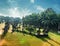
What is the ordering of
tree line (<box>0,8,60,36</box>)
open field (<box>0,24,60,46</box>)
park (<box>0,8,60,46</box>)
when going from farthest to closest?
tree line (<box>0,8,60,36</box>) < park (<box>0,8,60,46</box>) < open field (<box>0,24,60,46</box>)

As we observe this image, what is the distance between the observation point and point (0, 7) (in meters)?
24.2

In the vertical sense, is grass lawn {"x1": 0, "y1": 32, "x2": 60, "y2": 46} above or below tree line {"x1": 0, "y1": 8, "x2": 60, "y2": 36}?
below

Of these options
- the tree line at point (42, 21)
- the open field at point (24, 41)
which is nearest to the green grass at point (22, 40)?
the open field at point (24, 41)

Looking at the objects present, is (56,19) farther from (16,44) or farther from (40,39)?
(16,44)

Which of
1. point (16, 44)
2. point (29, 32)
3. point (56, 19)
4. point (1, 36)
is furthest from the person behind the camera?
point (56, 19)

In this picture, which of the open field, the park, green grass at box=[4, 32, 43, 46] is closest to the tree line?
the park

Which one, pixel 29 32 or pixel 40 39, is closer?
pixel 40 39

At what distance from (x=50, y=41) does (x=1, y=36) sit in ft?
20.4

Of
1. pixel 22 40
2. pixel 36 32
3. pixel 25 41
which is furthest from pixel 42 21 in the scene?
pixel 25 41

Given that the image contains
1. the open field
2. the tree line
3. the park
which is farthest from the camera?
the tree line

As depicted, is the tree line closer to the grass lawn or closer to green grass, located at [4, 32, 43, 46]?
the grass lawn

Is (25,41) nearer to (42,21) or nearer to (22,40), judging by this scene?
(22,40)

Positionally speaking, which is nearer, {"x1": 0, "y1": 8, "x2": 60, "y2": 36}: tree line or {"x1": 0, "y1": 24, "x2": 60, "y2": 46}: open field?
{"x1": 0, "y1": 24, "x2": 60, "y2": 46}: open field

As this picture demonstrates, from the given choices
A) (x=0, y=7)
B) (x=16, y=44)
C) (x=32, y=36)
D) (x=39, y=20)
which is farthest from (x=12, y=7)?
(x=16, y=44)
